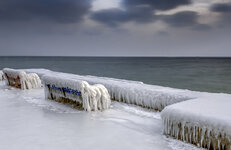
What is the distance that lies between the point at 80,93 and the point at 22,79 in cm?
559

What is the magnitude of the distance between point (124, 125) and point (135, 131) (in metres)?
0.53

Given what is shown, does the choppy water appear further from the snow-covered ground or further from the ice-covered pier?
the snow-covered ground

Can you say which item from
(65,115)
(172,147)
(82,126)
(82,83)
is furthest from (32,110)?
(172,147)

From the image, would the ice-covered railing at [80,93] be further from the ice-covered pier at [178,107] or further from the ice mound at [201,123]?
the ice mound at [201,123]

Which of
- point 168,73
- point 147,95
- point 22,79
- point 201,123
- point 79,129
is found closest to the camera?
point 201,123

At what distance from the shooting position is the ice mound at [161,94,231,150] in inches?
149

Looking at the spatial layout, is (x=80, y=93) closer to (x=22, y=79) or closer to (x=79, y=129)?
(x=79, y=129)

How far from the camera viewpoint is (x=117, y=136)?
475 cm

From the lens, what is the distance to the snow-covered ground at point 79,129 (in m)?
4.25

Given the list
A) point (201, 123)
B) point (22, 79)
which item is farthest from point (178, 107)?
point (22, 79)

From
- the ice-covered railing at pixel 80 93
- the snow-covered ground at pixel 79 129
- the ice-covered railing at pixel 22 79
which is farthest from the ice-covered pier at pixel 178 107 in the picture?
the ice-covered railing at pixel 22 79

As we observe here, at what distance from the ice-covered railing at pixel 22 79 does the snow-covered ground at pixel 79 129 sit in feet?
11.0

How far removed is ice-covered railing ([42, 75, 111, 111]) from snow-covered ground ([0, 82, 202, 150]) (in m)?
0.35

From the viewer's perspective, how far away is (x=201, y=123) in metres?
4.02
